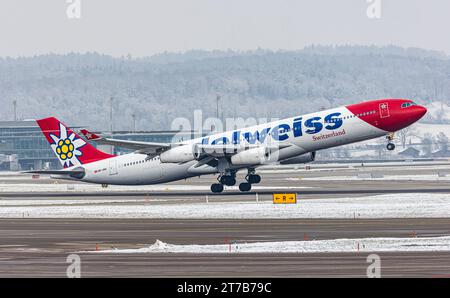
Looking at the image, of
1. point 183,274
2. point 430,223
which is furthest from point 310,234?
point 183,274

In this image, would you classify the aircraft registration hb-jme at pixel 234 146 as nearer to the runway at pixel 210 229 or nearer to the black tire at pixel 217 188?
the black tire at pixel 217 188

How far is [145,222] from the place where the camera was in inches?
2317

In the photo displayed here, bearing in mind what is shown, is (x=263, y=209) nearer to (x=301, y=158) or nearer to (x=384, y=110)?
(x=384, y=110)

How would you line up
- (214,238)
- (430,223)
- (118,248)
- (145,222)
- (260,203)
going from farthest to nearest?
(260,203) → (145,222) → (430,223) → (214,238) → (118,248)

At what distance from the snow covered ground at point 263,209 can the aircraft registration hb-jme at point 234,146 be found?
618cm

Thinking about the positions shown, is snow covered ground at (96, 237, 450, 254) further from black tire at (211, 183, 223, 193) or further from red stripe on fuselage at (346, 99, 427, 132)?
black tire at (211, 183, 223, 193)

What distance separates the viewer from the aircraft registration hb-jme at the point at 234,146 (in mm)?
80438

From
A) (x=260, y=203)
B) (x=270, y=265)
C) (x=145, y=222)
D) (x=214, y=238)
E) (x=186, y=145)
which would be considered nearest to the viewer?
(x=270, y=265)

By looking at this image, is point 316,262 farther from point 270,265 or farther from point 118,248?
point 118,248

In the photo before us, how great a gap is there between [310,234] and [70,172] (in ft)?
143

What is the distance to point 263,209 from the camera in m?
65.9

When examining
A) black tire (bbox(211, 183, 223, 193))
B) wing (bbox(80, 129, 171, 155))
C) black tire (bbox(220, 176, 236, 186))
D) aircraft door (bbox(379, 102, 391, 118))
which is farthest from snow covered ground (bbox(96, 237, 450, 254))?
black tire (bbox(211, 183, 223, 193))

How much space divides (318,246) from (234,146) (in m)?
40.8

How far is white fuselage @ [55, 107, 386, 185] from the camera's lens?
80.2m
